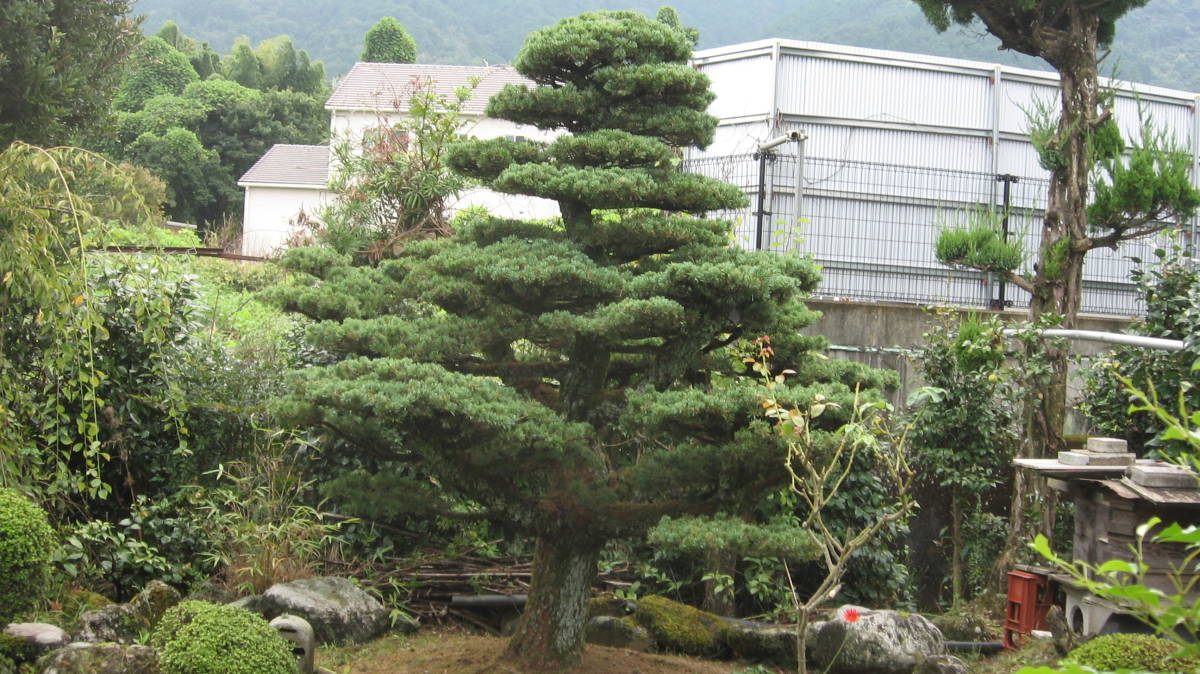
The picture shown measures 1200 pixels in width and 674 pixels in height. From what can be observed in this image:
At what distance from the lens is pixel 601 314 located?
4.52 meters

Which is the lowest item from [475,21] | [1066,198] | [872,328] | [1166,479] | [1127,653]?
[1127,653]

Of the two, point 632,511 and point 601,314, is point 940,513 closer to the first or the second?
point 632,511

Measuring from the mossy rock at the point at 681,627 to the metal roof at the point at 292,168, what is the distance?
19311 millimetres

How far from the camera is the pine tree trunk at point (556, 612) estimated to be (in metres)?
5.02

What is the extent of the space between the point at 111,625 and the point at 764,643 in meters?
3.44

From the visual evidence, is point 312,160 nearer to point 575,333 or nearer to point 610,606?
point 610,606

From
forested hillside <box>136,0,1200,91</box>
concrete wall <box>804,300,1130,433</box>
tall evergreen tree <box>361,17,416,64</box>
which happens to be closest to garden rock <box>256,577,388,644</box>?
concrete wall <box>804,300,1130,433</box>

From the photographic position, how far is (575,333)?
4773mm

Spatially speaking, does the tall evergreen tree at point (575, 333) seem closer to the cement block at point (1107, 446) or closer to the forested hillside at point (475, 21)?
the cement block at point (1107, 446)

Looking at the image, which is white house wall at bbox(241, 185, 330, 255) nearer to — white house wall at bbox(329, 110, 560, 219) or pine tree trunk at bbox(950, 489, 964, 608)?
white house wall at bbox(329, 110, 560, 219)

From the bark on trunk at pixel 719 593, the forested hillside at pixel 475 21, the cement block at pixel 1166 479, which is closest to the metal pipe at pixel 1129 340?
the cement block at pixel 1166 479

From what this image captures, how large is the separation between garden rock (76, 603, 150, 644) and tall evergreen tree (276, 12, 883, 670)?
4.12 feet

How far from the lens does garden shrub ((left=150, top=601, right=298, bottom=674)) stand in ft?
13.2

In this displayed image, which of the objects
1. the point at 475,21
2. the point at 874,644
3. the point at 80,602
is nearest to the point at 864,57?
the point at 874,644
